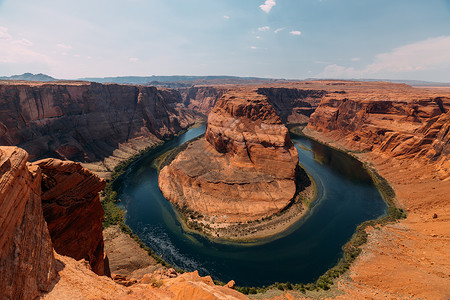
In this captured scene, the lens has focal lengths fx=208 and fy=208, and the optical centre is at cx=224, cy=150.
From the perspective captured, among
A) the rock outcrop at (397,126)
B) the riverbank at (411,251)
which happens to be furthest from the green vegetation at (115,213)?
the rock outcrop at (397,126)

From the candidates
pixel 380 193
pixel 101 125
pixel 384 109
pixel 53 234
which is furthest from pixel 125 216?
pixel 384 109

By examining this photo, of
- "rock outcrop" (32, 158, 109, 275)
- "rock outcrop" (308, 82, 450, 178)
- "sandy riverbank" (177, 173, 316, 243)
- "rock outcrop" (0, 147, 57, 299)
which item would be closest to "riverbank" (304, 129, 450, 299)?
"rock outcrop" (308, 82, 450, 178)

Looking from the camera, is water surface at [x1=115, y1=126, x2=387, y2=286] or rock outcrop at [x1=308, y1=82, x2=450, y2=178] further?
rock outcrop at [x1=308, y1=82, x2=450, y2=178]

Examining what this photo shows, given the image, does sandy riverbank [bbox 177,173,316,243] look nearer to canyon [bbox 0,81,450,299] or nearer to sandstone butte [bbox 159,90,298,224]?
sandstone butte [bbox 159,90,298,224]

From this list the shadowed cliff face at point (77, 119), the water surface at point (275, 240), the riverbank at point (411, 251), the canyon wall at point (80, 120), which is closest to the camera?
the riverbank at point (411, 251)

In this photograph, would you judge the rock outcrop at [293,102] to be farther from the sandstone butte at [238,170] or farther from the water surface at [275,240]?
the water surface at [275,240]

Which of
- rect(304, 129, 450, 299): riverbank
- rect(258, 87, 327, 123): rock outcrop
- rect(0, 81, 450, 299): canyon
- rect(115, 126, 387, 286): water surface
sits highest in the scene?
rect(258, 87, 327, 123): rock outcrop

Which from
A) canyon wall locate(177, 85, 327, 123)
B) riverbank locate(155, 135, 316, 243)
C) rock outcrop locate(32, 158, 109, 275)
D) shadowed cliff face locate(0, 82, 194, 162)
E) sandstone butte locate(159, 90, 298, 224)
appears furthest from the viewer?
canyon wall locate(177, 85, 327, 123)
